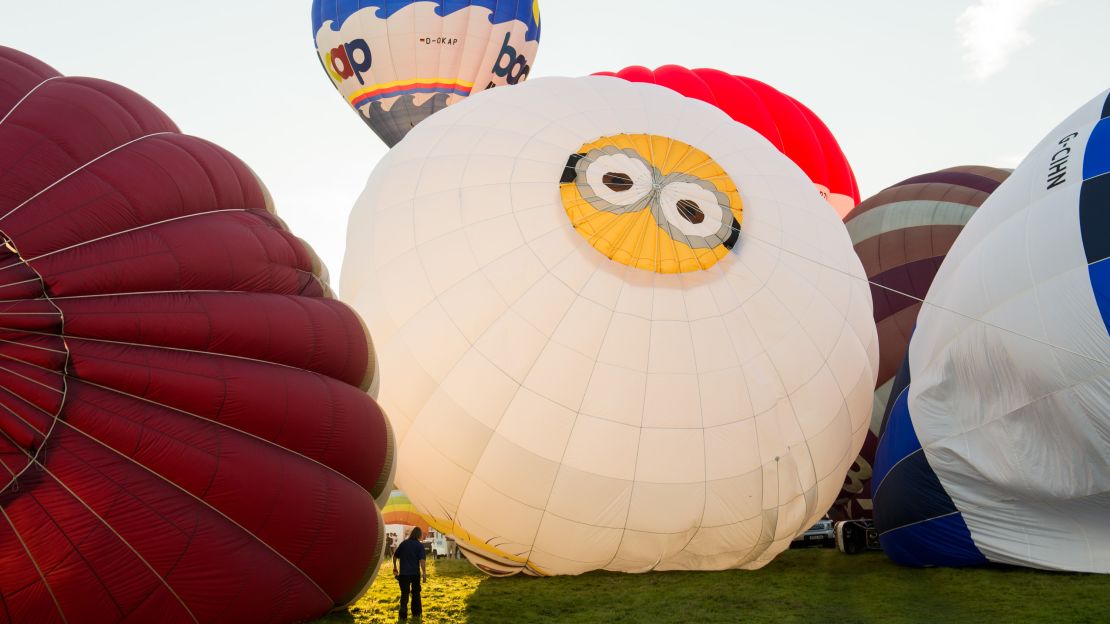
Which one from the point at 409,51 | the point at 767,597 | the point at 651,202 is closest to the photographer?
the point at 767,597

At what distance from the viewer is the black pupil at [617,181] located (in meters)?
7.42

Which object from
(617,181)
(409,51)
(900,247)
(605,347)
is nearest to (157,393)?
(605,347)

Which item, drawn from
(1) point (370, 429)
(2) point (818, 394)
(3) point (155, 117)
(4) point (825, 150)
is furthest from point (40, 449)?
(4) point (825, 150)

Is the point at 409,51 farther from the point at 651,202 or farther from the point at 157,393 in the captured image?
the point at 157,393

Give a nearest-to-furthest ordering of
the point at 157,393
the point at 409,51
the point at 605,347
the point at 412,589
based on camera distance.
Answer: the point at 157,393
the point at 412,589
the point at 605,347
the point at 409,51

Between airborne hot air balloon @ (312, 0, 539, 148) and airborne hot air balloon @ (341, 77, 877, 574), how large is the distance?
21.8ft

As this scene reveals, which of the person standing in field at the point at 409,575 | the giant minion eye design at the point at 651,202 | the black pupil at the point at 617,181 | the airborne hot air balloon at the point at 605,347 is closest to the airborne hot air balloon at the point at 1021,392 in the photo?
the airborne hot air balloon at the point at 605,347

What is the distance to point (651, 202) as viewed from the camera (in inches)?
290

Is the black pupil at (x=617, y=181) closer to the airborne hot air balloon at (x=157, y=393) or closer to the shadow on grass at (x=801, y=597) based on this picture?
the airborne hot air balloon at (x=157, y=393)

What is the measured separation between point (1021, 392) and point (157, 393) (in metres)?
5.35

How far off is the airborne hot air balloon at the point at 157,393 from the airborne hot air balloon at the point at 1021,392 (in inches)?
159

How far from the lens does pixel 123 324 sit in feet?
15.1

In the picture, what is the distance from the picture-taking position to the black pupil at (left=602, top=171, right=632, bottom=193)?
7418 millimetres

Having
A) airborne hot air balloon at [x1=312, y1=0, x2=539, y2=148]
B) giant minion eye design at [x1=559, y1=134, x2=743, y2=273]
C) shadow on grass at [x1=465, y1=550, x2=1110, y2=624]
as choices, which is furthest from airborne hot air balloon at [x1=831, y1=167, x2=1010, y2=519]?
airborne hot air balloon at [x1=312, y1=0, x2=539, y2=148]
